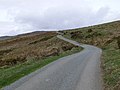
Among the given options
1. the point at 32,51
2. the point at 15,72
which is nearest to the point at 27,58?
the point at 32,51

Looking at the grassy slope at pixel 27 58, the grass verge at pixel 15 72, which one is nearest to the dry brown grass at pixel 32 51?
the grassy slope at pixel 27 58

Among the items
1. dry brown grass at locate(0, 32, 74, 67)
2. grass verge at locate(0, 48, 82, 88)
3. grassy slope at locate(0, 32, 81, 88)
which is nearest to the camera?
grass verge at locate(0, 48, 82, 88)

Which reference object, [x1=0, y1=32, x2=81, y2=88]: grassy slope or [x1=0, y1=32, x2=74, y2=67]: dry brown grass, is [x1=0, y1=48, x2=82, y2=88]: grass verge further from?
[x1=0, y1=32, x2=74, y2=67]: dry brown grass

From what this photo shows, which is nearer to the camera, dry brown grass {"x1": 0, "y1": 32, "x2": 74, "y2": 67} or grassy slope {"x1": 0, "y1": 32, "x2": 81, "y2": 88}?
grassy slope {"x1": 0, "y1": 32, "x2": 81, "y2": 88}

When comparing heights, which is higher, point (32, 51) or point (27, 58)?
point (27, 58)

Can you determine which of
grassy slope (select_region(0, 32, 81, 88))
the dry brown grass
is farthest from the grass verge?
the dry brown grass

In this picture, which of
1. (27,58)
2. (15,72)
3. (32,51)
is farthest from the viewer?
(32,51)

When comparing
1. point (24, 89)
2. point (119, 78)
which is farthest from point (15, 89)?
point (119, 78)

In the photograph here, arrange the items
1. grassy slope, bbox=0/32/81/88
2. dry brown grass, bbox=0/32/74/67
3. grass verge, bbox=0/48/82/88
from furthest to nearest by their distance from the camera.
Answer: dry brown grass, bbox=0/32/74/67 < grassy slope, bbox=0/32/81/88 < grass verge, bbox=0/48/82/88

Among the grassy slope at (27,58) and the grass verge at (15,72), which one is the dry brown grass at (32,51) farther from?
the grass verge at (15,72)

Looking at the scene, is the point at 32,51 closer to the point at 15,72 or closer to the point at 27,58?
the point at 27,58

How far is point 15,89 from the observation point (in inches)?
671

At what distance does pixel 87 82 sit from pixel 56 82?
6.87ft

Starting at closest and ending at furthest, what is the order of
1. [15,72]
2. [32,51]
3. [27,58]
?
[15,72] < [27,58] < [32,51]
